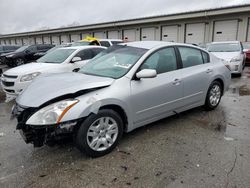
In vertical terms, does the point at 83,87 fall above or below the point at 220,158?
above

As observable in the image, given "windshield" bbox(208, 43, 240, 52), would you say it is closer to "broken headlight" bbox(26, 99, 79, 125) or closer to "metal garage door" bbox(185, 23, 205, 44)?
"broken headlight" bbox(26, 99, 79, 125)

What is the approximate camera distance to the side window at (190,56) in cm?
405

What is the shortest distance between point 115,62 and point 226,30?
1978cm

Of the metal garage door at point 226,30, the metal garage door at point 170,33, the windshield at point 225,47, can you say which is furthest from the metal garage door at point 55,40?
the windshield at point 225,47

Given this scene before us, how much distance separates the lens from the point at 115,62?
3.61 meters

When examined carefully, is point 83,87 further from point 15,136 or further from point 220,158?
point 220,158

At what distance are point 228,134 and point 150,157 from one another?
63.8 inches

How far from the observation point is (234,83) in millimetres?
7848

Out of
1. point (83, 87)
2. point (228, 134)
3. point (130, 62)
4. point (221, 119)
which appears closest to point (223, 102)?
point (221, 119)

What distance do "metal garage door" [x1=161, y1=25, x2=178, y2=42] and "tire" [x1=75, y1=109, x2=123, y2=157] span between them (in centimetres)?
2215

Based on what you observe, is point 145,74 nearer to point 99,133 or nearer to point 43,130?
point 99,133

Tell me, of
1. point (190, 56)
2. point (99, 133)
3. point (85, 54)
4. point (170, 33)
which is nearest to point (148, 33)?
point (170, 33)

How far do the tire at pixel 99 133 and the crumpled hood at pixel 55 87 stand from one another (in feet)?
1.36

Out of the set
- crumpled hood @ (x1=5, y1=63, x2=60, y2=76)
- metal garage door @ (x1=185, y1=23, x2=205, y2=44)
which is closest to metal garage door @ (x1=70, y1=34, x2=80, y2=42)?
metal garage door @ (x1=185, y1=23, x2=205, y2=44)
